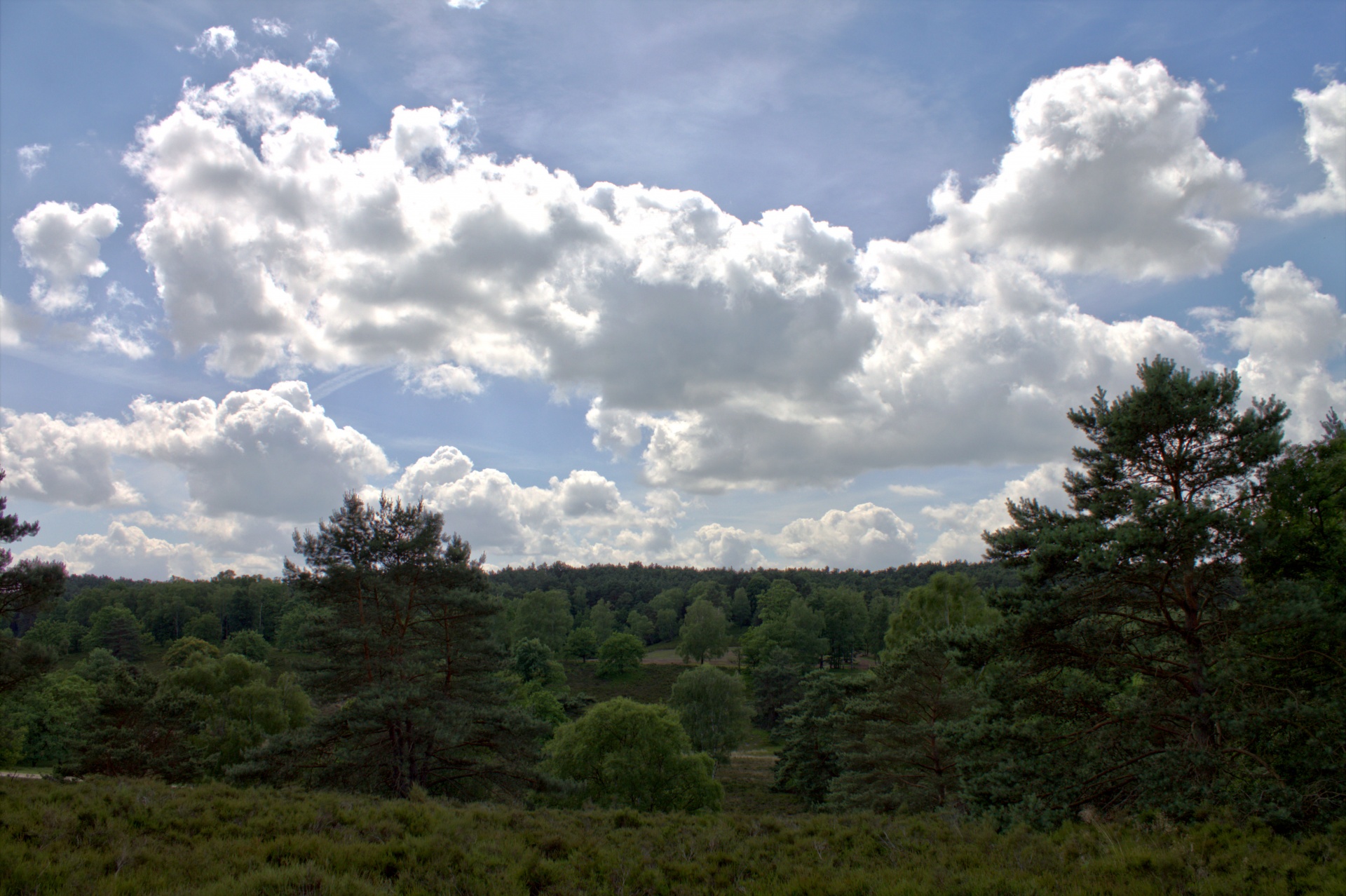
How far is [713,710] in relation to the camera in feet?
168

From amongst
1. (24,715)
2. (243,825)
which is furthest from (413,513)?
(24,715)

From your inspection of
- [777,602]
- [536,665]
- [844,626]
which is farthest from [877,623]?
[536,665]

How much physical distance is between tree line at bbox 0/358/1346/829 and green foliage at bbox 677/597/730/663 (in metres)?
49.5

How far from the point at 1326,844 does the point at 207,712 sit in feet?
164

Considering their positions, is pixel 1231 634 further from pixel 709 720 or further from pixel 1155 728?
pixel 709 720

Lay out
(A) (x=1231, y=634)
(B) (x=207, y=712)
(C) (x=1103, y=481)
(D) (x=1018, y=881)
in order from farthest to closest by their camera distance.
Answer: (B) (x=207, y=712)
(C) (x=1103, y=481)
(A) (x=1231, y=634)
(D) (x=1018, y=881)

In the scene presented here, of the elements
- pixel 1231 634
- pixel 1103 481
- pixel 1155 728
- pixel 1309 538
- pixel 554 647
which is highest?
pixel 1103 481

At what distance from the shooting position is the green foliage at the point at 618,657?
3595 inches

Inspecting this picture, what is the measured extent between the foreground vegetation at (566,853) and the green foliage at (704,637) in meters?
81.2

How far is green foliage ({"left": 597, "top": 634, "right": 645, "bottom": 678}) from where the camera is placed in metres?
91.3

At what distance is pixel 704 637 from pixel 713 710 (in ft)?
139

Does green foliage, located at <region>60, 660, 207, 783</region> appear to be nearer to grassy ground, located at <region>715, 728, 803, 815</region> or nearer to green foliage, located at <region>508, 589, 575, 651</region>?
grassy ground, located at <region>715, 728, 803, 815</region>

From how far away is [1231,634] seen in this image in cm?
1281

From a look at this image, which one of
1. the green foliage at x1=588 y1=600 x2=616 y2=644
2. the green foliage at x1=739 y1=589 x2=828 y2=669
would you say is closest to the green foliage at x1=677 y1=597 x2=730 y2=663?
the green foliage at x1=739 y1=589 x2=828 y2=669
